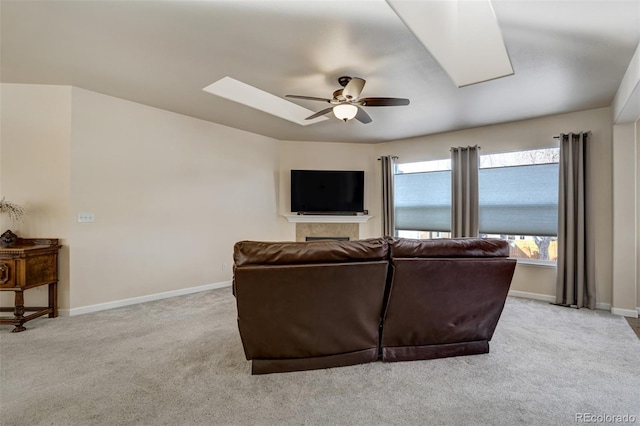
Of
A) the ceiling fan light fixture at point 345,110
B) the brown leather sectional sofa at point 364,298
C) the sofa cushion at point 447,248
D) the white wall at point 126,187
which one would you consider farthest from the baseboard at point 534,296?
the white wall at point 126,187

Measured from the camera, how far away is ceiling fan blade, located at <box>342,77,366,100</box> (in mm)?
2801

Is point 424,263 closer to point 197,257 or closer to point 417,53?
point 417,53

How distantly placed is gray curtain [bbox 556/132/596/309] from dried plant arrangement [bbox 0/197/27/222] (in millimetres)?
6541

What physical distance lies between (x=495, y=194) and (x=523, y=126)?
104cm

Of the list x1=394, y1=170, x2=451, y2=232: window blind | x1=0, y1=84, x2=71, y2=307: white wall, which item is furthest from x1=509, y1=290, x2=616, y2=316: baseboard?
x1=0, y1=84, x2=71, y2=307: white wall

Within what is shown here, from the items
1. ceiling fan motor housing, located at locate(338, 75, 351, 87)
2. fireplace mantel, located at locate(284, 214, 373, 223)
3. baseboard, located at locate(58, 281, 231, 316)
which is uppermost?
ceiling fan motor housing, located at locate(338, 75, 351, 87)

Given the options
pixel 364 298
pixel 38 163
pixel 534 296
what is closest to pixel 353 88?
pixel 364 298

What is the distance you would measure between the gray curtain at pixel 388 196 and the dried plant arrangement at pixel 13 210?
16.6ft

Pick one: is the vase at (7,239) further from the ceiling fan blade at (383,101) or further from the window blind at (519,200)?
the window blind at (519,200)

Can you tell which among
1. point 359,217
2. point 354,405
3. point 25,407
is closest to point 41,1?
point 25,407

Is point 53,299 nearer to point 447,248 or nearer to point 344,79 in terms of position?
point 344,79

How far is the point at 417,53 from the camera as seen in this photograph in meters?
2.63
